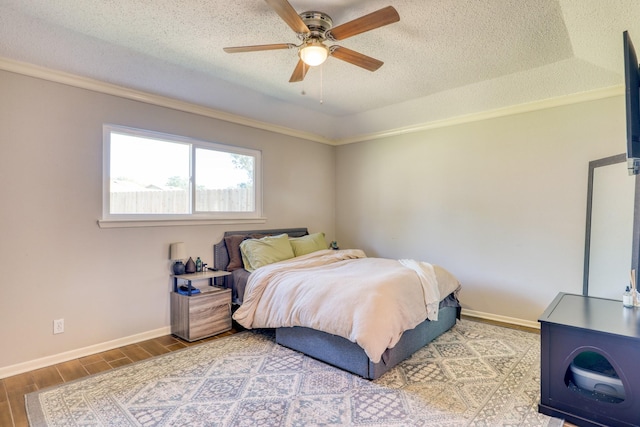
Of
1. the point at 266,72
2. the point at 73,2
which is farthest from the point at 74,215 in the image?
the point at 266,72

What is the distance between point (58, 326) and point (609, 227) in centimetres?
517

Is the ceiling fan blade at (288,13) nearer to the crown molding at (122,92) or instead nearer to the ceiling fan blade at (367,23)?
the ceiling fan blade at (367,23)

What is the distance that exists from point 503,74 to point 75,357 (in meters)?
4.89

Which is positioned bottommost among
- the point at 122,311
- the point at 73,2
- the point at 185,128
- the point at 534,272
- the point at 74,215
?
the point at 122,311

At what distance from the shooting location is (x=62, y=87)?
2959 mm

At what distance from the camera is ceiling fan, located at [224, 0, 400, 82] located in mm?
1938

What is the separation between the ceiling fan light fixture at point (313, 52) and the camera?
7.38 feet

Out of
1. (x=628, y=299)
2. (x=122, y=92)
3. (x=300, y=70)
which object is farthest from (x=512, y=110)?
(x=122, y=92)

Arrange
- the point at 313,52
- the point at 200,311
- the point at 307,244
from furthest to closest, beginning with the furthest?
1. the point at 307,244
2. the point at 200,311
3. the point at 313,52

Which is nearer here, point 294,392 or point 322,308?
point 294,392

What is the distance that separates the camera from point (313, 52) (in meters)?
2.27

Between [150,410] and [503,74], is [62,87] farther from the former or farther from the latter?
[503,74]

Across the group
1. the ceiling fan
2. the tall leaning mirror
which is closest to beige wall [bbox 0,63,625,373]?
the tall leaning mirror

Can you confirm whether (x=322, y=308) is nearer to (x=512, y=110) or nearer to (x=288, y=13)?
(x=288, y=13)
